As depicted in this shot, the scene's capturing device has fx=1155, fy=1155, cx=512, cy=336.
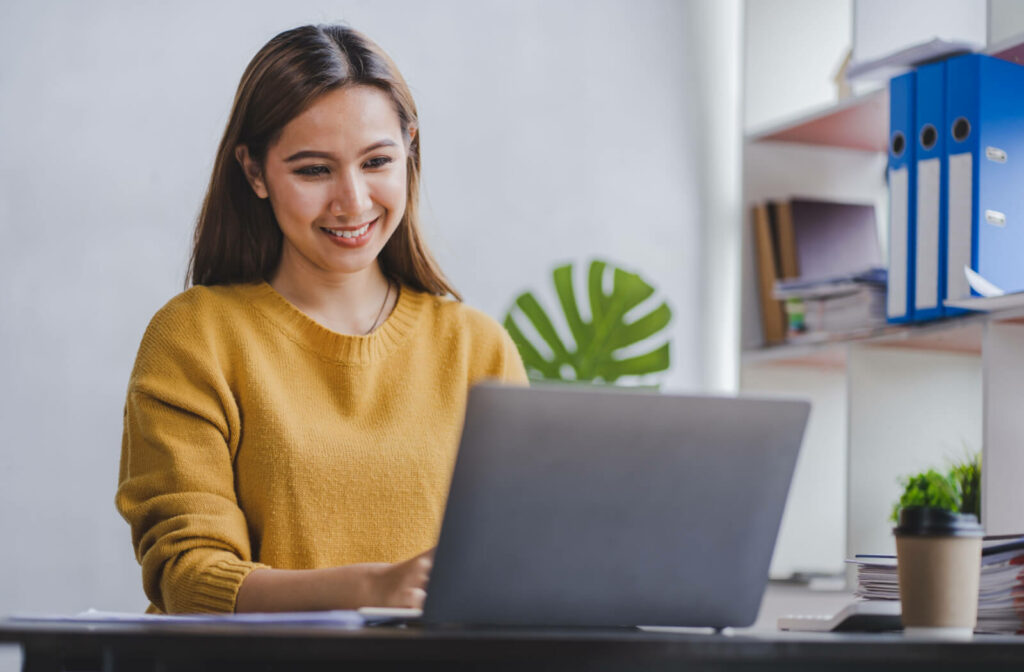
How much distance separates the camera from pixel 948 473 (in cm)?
220

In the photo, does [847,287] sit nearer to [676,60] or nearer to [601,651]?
[676,60]

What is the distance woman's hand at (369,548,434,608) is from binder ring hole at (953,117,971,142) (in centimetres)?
142

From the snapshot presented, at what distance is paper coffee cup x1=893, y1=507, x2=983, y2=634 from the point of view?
89 centimetres

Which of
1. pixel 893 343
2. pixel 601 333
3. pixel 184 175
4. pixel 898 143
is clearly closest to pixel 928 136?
pixel 898 143

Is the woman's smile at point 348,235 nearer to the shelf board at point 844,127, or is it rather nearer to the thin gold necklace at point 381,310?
the thin gold necklace at point 381,310

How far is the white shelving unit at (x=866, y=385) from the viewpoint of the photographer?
191cm

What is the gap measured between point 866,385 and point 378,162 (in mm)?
1232

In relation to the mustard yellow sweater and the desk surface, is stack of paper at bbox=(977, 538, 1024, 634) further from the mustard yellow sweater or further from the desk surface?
the mustard yellow sweater

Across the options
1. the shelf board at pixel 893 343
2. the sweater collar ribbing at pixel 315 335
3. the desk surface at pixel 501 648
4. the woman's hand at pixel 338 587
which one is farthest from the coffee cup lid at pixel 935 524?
the shelf board at pixel 893 343

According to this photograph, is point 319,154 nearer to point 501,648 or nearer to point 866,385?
point 501,648

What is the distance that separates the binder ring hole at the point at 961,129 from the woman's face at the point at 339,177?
3.33 feet

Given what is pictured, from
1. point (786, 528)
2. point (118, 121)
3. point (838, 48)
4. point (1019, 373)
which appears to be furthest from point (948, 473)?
point (118, 121)

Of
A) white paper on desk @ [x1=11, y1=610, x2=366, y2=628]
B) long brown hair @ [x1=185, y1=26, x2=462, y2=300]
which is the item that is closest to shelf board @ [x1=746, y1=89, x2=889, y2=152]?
long brown hair @ [x1=185, y1=26, x2=462, y2=300]

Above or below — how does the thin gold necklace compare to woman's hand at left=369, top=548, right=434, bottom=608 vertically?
above
